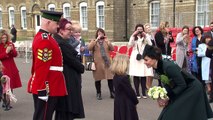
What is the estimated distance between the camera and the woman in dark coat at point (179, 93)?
4.54m

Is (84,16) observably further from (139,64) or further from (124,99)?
(124,99)

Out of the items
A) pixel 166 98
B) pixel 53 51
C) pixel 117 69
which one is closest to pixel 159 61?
pixel 166 98

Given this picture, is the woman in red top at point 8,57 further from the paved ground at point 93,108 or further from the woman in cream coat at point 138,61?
the woman in cream coat at point 138,61

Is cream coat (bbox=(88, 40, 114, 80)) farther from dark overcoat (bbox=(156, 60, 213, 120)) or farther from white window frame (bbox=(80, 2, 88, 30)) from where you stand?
white window frame (bbox=(80, 2, 88, 30))

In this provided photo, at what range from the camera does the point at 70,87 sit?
568cm

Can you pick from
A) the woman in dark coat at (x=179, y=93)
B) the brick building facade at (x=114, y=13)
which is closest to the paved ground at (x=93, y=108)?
the woman in dark coat at (x=179, y=93)

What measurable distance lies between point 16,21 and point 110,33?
14.7 metres

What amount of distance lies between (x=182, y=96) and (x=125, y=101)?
1.72 meters

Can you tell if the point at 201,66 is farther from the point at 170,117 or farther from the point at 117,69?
the point at 170,117

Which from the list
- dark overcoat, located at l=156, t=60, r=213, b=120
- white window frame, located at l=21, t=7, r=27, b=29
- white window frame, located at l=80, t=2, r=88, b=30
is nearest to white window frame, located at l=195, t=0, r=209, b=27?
→ white window frame, located at l=80, t=2, r=88, b=30

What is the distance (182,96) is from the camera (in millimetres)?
4602

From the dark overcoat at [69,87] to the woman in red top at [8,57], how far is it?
332cm

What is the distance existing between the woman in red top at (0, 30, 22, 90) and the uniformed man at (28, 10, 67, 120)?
145 inches

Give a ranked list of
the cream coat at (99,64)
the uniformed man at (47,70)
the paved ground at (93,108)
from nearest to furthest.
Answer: the uniformed man at (47,70), the paved ground at (93,108), the cream coat at (99,64)
